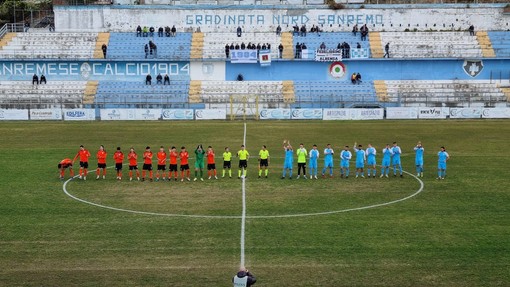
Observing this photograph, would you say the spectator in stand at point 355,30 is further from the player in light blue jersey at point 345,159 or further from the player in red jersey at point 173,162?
the player in red jersey at point 173,162

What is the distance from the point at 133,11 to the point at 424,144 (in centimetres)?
4362

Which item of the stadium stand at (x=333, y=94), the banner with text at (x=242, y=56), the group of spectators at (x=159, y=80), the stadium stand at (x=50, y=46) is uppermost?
the stadium stand at (x=50, y=46)

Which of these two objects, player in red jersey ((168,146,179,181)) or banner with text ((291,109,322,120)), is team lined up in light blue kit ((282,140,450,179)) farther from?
banner with text ((291,109,322,120))

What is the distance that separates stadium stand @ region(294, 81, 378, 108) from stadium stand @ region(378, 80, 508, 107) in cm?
188

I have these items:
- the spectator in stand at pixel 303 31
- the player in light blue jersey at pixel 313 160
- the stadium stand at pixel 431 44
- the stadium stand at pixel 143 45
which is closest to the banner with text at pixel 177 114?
the stadium stand at pixel 143 45

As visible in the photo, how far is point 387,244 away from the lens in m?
19.8

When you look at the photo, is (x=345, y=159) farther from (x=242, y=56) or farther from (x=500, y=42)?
(x=500, y=42)

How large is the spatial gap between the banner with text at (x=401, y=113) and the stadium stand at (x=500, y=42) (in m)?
16.1

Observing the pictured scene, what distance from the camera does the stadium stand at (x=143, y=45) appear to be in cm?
7212

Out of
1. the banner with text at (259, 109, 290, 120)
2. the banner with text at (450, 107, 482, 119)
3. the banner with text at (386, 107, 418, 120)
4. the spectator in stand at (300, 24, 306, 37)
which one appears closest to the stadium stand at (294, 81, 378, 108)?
the banner with text at (259, 109, 290, 120)

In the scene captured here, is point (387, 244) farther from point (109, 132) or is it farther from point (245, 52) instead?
point (245, 52)

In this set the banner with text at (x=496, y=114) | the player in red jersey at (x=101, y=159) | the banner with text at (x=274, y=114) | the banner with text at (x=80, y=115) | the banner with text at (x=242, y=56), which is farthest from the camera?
the banner with text at (x=242, y=56)

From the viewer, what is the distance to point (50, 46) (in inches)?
2849

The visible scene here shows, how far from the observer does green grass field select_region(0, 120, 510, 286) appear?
680 inches
